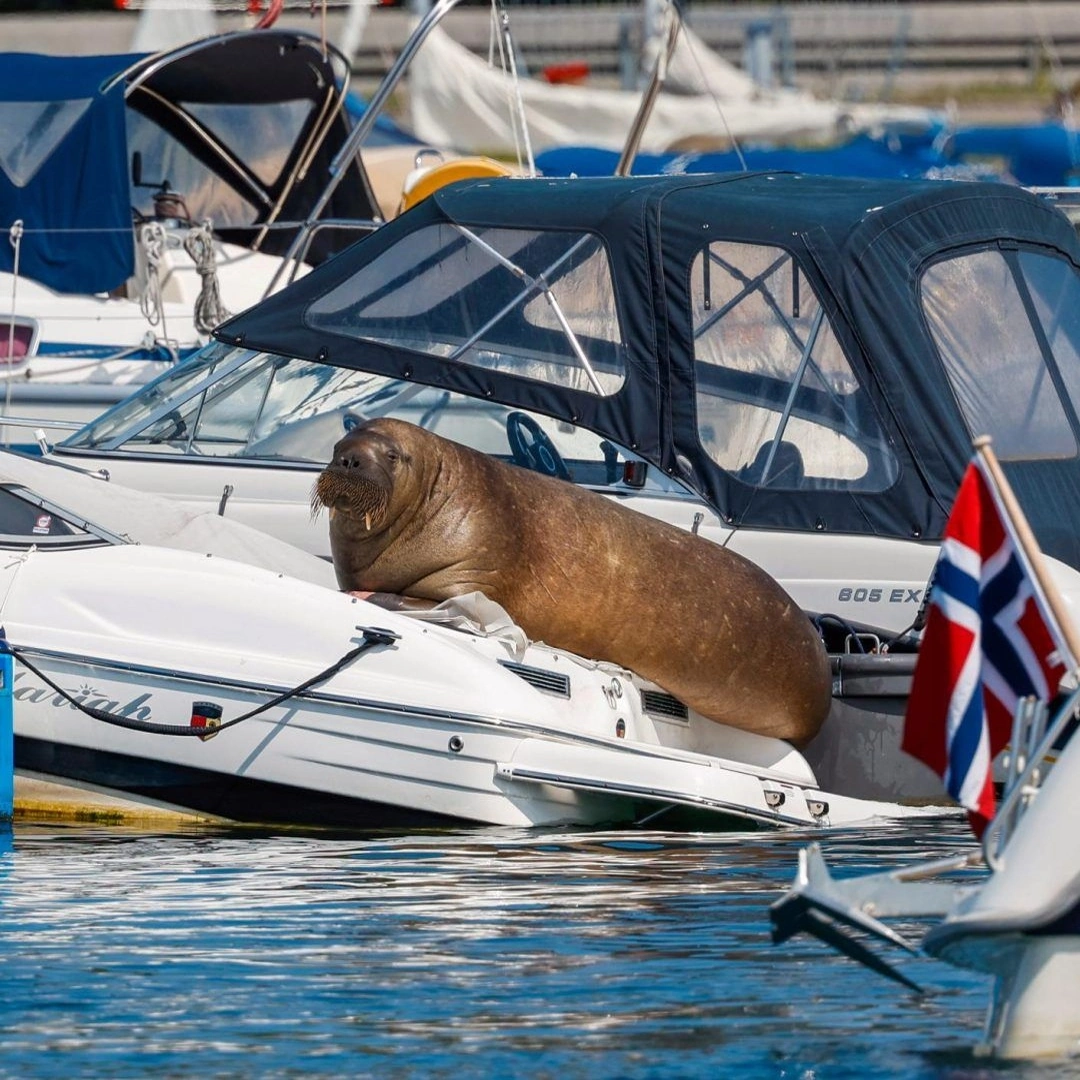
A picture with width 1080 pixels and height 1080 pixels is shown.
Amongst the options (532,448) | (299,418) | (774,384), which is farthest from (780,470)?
(299,418)

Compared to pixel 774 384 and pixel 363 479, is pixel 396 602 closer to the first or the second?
pixel 363 479

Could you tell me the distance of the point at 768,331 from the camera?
1007cm

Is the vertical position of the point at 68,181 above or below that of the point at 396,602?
above

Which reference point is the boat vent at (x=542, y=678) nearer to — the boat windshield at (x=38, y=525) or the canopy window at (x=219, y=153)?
the boat windshield at (x=38, y=525)

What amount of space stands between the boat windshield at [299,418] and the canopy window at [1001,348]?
1.36 meters

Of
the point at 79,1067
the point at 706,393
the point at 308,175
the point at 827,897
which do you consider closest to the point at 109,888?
the point at 79,1067

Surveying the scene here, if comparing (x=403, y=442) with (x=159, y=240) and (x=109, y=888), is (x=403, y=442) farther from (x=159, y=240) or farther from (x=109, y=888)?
(x=159, y=240)

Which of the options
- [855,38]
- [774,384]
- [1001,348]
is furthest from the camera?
[855,38]

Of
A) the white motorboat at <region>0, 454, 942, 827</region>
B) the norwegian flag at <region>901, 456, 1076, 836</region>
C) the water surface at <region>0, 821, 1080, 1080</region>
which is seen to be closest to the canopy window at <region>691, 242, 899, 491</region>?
the white motorboat at <region>0, 454, 942, 827</region>

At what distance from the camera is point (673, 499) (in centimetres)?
995

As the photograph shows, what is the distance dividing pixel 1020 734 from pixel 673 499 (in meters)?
4.65

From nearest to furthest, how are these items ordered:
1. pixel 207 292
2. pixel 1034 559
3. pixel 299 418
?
pixel 1034 559, pixel 299 418, pixel 207 292

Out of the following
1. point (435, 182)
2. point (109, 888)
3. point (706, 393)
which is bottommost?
point (109, 888)

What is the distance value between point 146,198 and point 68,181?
145cm
